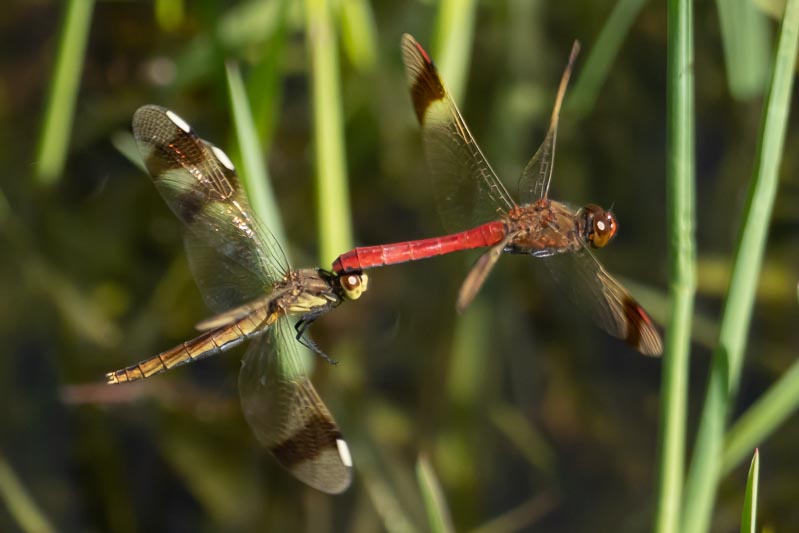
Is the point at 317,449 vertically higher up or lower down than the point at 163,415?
lower down

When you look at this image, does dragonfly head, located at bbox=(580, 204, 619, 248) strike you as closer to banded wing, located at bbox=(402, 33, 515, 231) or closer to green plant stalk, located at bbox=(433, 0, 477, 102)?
banded wing, located at bbox=(402, 33, 515, 231)

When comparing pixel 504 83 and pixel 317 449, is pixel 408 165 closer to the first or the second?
pixel 504 83

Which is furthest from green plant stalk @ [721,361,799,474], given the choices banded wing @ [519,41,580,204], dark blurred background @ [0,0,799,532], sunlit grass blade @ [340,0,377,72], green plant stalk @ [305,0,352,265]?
sunlit grass blade @ [340,0,377,72]

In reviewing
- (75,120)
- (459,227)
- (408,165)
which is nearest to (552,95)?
(408,165)

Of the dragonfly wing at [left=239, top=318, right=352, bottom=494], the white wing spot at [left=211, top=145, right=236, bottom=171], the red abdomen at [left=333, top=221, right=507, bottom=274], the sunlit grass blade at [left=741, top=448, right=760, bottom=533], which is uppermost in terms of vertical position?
the white wing spot at [left=211, top=145, right=236, bottom=171]

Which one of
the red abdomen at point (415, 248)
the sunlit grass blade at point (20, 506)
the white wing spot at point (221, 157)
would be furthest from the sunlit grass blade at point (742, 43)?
the sunlit grass blade at point (20, 506)

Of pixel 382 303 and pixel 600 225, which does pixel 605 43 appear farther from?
pixel 382 303

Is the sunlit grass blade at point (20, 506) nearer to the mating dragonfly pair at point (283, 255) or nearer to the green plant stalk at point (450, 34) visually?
the mating dragonfly pair at point (283, 255)
